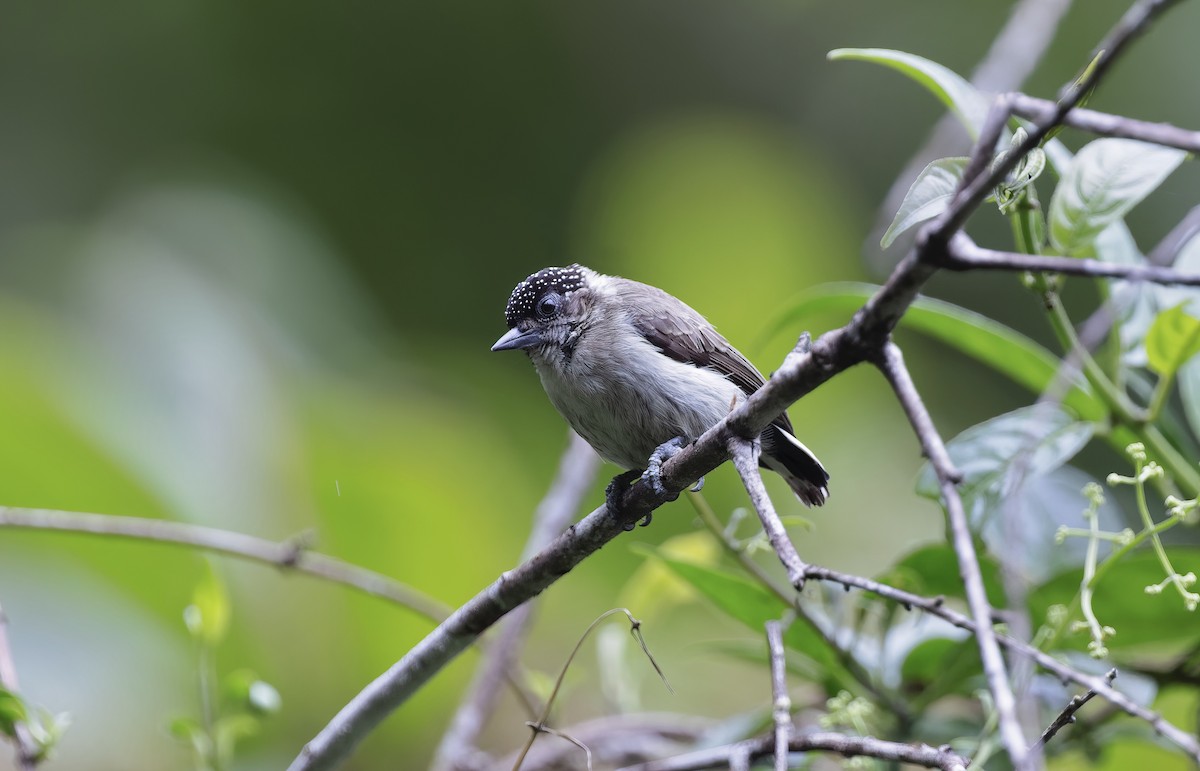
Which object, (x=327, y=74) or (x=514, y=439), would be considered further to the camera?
(x=327, y=74)

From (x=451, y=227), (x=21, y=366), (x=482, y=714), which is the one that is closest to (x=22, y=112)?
(x=451, y=227)

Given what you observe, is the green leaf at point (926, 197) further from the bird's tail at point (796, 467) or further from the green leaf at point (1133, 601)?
the bird's tail at point (796, 467)

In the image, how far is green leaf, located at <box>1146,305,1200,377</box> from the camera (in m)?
1.85

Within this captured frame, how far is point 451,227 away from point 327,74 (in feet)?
4.22

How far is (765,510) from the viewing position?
1.17m

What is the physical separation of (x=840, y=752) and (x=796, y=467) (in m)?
1.26

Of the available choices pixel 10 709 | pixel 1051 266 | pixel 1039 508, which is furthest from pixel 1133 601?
pixel 10 709

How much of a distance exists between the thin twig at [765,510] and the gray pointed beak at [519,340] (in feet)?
5.04

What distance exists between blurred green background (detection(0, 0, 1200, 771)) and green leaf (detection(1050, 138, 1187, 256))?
2.02 m

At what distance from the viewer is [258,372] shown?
490 centimetres

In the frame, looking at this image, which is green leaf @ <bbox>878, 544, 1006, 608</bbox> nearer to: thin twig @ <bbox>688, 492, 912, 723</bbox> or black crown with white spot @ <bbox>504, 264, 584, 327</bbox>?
thin twig @ <bbox>688, 492, 912, 723</bbox>

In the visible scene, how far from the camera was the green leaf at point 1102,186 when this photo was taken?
1699 mm

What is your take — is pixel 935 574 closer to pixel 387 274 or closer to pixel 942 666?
pixel 942 666

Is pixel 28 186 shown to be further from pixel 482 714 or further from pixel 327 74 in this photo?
pixel 482 714
